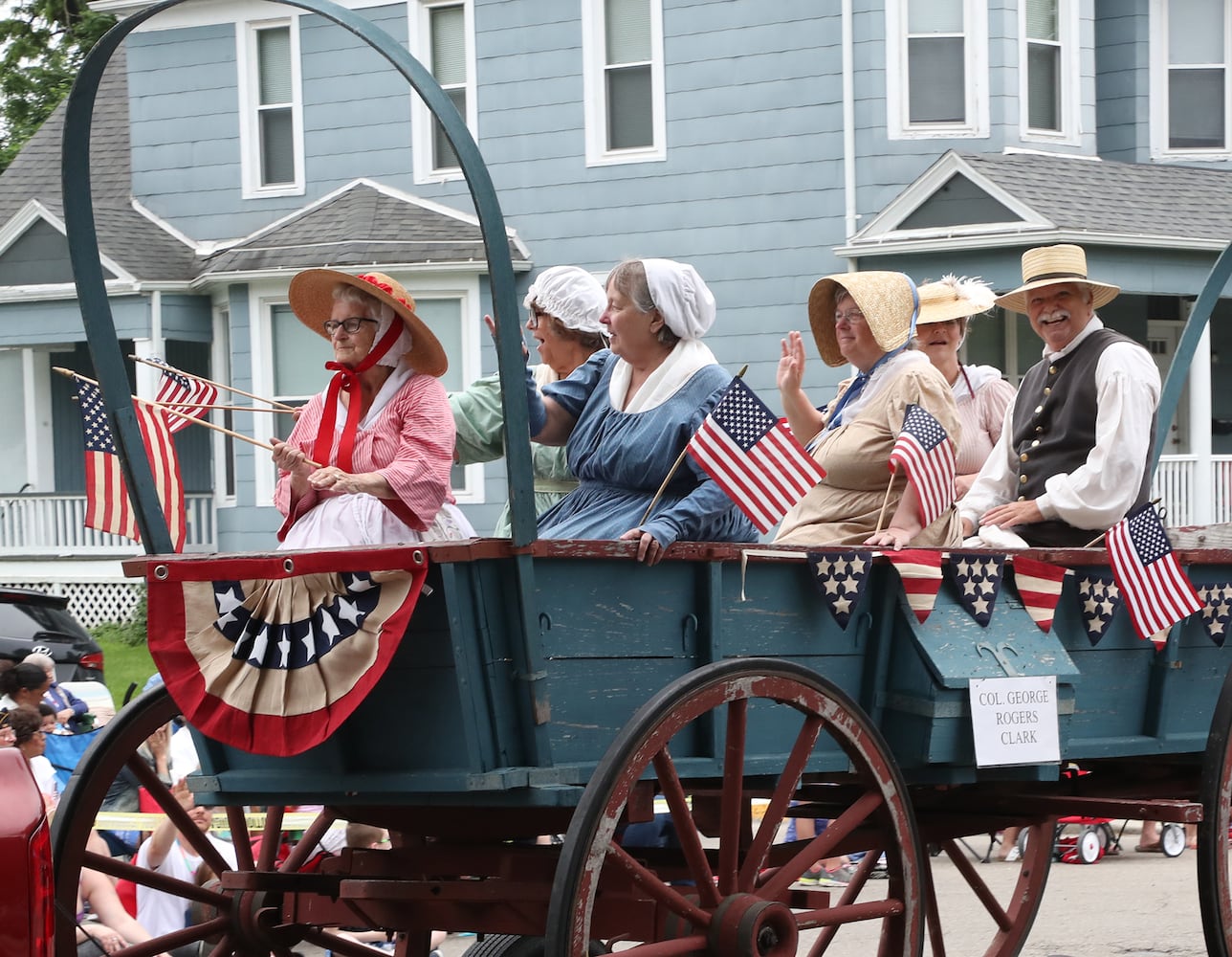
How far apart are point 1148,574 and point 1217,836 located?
752 mm

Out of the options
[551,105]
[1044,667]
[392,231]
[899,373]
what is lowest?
[1044,667]

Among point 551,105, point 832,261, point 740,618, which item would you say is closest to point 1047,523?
point 740,618

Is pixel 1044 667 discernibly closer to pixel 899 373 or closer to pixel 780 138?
pixel 899 373

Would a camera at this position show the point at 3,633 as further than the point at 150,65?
No

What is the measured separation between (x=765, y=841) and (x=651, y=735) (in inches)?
21.5

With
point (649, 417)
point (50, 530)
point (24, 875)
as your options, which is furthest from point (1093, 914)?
point (50, 530)

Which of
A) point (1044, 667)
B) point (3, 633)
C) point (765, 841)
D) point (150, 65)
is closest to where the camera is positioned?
point (765, 841)

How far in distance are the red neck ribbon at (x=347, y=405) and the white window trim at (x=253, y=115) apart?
14206 millimetres

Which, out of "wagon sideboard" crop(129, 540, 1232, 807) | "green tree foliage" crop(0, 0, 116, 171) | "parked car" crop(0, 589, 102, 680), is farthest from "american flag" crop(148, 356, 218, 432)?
"green tree foliage" crop(0, 0, 116, 171)

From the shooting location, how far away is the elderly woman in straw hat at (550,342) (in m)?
5.71

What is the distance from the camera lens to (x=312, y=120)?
734 inches

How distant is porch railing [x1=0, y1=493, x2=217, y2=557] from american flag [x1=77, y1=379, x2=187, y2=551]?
15252mm

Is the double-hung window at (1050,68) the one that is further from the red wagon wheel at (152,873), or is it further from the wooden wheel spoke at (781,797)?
the wooden wheel spoke at (781,797)

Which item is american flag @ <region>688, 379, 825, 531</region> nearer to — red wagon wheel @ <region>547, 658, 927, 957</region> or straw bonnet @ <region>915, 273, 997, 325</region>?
red wagon wheel @ <region>547, 658, 927, 957</region>
